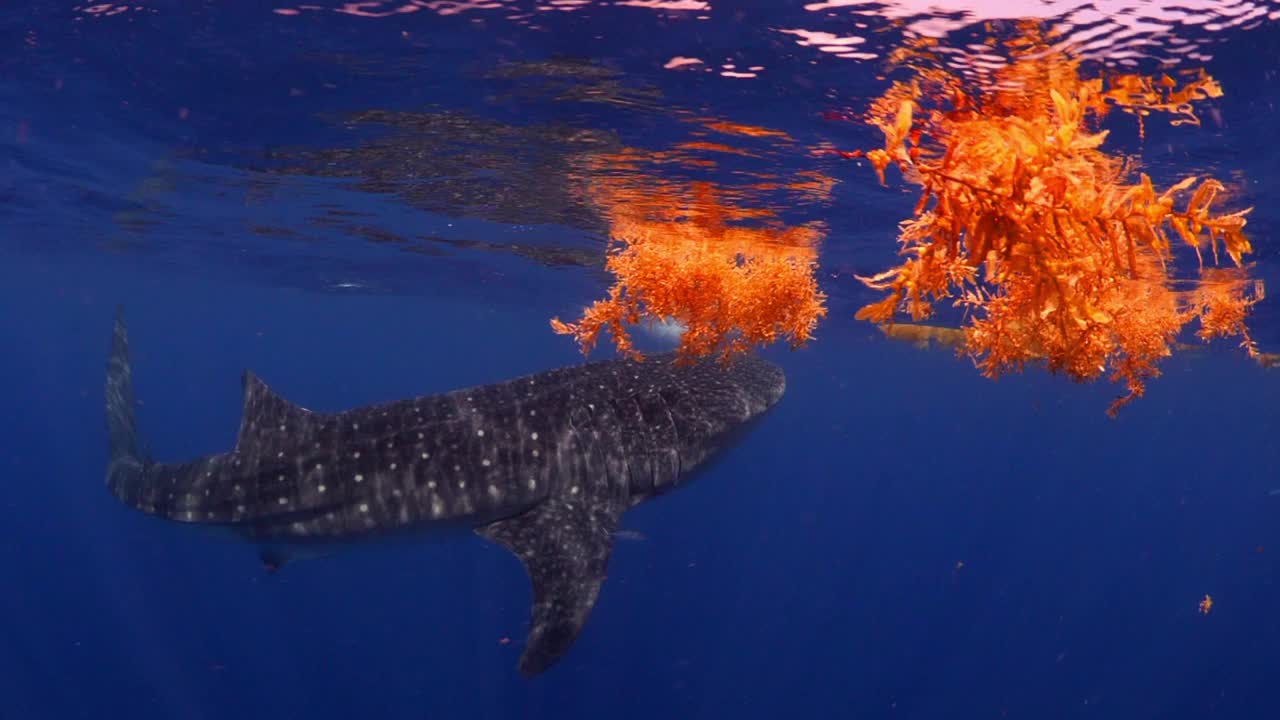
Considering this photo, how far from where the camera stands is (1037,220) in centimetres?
465

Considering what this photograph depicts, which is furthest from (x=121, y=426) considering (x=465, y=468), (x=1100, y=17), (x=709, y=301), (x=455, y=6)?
(x=1100, y=17)

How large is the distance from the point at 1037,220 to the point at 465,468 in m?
6.33

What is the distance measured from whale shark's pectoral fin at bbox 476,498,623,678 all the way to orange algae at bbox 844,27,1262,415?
12.8ft

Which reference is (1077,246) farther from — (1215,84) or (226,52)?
(226,52)

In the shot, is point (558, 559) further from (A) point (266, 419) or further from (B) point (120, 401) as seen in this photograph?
(B) point (120, 401)

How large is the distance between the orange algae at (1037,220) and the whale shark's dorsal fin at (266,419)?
22.4ft

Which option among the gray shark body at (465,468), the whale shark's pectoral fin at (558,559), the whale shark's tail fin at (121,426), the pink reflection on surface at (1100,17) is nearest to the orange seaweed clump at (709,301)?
the gray shark body at (465,468)

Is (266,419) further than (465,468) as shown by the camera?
Yes

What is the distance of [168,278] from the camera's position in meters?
41.8

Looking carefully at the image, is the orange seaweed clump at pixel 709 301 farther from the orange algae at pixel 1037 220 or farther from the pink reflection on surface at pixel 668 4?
the pink reflection on surface at pixel 668 4

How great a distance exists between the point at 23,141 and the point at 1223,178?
2146cm

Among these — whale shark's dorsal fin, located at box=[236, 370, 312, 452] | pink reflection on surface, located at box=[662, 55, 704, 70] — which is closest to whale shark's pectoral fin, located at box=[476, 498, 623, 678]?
whale shark's dorsal fin, located at box=[236, 370, 312, 452]

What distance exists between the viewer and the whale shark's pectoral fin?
22.2 feet

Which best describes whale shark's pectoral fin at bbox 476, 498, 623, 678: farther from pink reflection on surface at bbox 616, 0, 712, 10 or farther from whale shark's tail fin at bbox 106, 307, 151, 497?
whale shark's tail fin at bbox 106, 307, 151, 497
